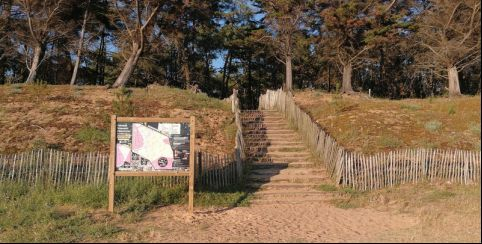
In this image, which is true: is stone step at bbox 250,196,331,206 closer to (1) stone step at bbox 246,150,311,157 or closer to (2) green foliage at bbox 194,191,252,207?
(2) green foliage at bbox 194,191,252,207

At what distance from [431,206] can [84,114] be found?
12.5 meters

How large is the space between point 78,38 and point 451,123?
86.1ft

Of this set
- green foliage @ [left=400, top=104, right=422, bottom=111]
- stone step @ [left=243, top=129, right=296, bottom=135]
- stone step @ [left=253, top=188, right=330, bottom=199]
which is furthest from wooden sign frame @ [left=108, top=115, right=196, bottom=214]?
green foliage @ [left=400, top=104, right=422, bottom=111]

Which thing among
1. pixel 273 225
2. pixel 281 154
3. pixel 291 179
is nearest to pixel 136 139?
pixel 273 225

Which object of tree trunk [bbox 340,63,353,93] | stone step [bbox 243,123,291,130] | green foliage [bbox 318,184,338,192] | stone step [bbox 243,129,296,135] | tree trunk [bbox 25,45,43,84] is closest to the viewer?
green foliage [bbox 318,184,338,192]

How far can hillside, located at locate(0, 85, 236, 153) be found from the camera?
14836 mm

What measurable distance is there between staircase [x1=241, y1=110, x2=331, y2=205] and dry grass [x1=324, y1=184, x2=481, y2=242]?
3.16 feet

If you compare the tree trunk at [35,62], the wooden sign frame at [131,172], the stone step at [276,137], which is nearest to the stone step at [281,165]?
the stone step at [276,137]

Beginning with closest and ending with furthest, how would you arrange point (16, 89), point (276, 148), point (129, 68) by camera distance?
1. point (276, 148)
2. point (16, 89)
3. point (129, 68)

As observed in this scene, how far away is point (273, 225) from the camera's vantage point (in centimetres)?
857

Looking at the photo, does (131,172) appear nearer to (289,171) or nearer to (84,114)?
(289,171)

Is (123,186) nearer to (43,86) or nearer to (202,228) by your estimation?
(202,228)

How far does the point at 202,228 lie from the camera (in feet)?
27.3

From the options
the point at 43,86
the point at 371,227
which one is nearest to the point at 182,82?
the point at 43,86
